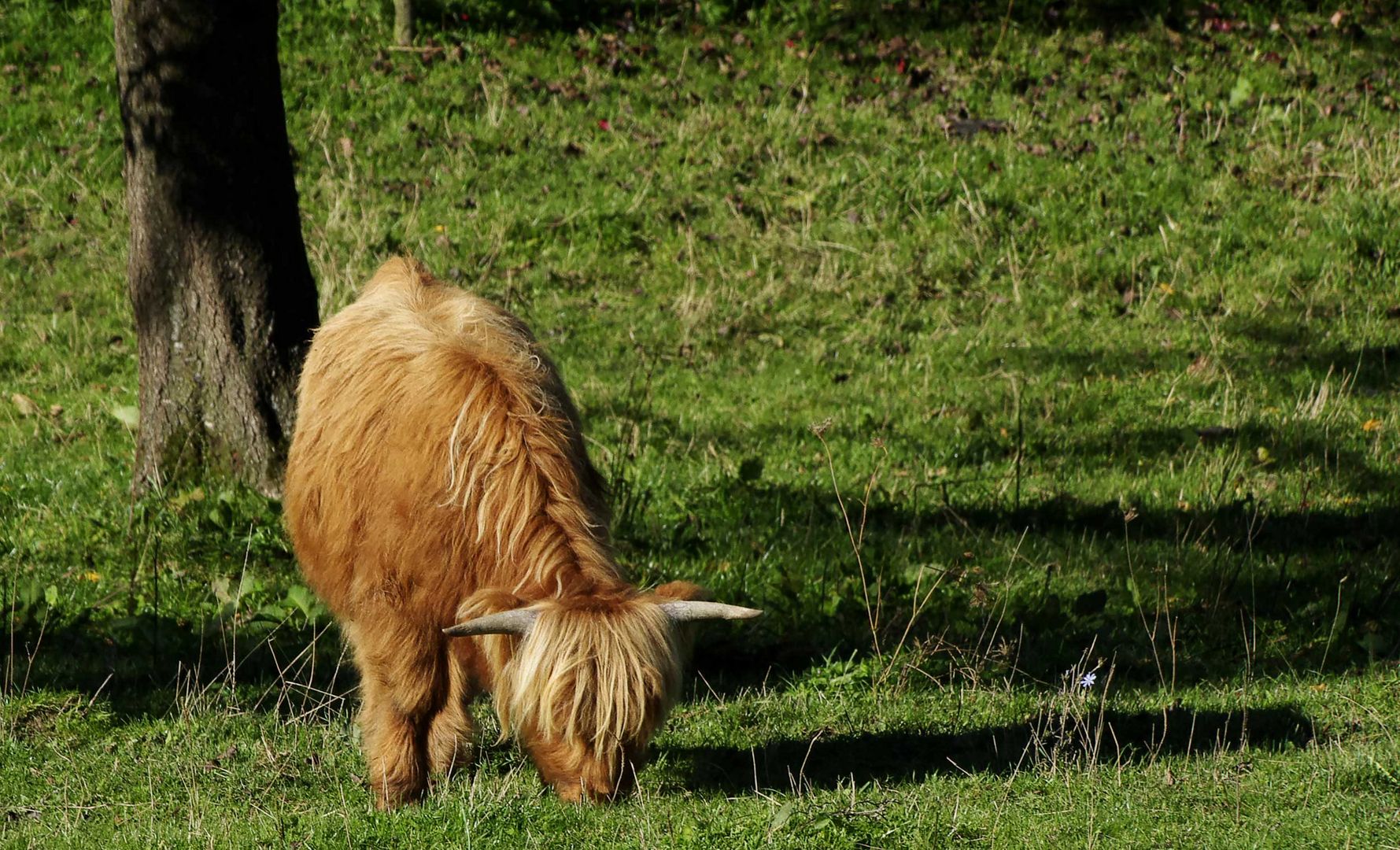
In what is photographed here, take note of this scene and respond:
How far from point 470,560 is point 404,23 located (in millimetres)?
12000

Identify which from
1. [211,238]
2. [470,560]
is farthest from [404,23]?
[470,560]

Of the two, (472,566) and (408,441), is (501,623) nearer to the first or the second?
(472,566)

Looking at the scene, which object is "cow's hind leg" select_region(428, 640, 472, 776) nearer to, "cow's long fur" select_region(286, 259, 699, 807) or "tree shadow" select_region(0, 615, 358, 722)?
"cow's long fur" select_region(286, 259, 699, 807)

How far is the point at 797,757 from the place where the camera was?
231 inches

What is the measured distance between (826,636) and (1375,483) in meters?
4.10

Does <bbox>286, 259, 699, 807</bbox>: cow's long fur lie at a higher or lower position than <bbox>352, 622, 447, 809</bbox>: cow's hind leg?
higher

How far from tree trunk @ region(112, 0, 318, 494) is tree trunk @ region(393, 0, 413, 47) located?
8.18 meters

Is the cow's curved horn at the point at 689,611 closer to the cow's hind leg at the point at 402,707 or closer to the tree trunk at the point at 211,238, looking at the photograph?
the cow's hind leg at the point at 402,707

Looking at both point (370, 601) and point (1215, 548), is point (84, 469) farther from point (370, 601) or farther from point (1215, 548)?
point (1215, 548)

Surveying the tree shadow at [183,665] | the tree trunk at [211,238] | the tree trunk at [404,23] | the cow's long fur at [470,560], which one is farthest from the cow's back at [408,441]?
the tree trunk at [404,23]

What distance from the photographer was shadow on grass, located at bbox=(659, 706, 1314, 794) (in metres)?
5.60

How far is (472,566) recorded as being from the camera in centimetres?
513

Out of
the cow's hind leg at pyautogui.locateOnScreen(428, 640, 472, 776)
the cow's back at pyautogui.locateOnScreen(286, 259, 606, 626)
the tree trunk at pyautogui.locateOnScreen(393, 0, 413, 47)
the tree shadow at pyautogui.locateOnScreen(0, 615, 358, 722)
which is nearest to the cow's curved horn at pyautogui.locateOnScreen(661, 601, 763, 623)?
the cow's back at pyautogui.locateOnScreen(286, 259, 606, 626)

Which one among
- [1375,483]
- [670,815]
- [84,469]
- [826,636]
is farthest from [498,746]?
[1375,483]
